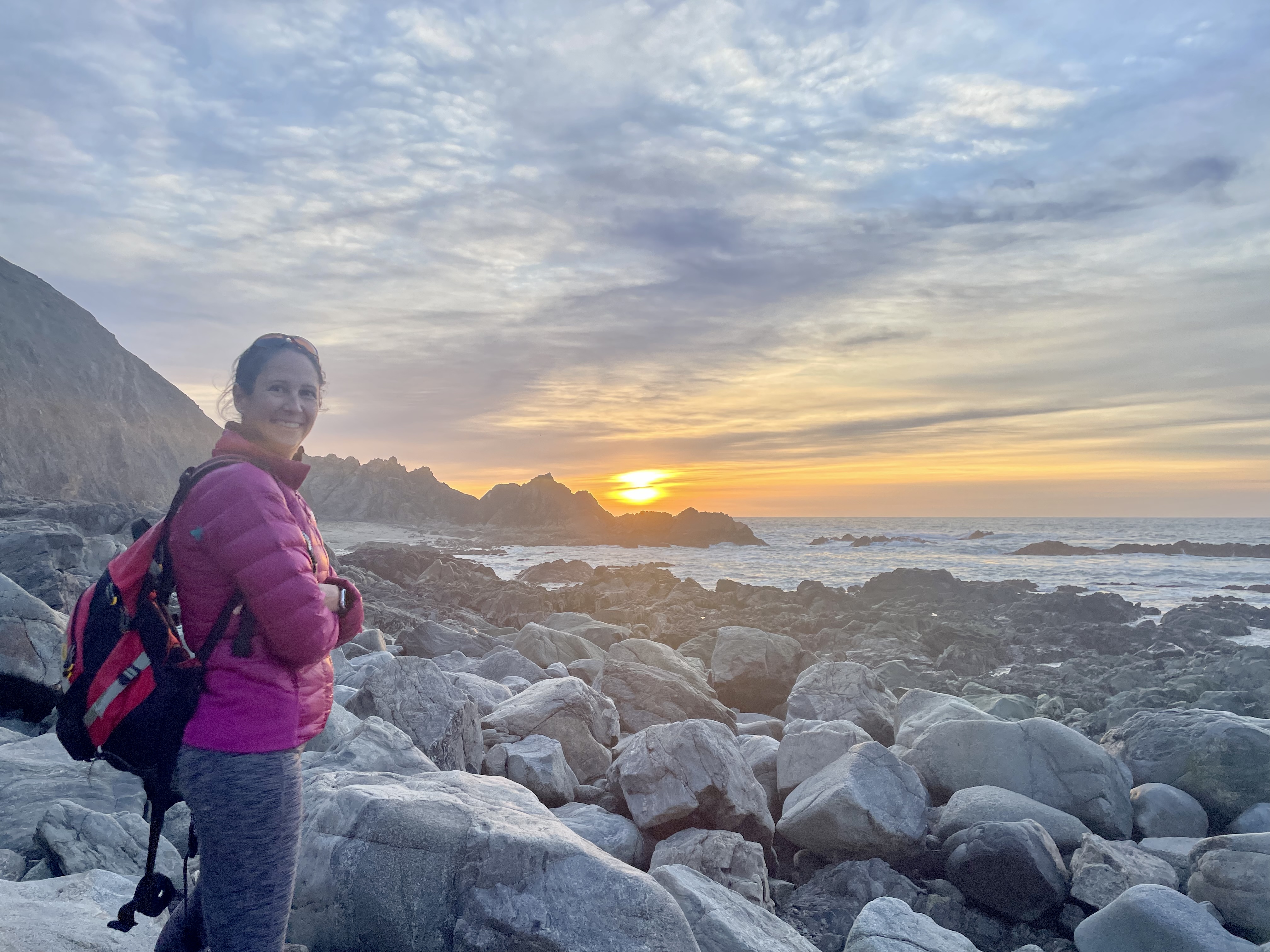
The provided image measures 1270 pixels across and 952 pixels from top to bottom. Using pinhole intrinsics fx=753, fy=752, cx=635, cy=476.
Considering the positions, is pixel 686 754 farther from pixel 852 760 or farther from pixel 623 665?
A: pixel 623 665

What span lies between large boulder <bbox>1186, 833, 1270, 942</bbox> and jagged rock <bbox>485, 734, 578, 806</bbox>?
411 centimetres

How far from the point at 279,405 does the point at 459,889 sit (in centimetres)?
200

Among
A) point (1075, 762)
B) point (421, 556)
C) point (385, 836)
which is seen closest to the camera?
point (385, 836)

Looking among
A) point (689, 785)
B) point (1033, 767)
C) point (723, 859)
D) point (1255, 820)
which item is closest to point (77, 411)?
point (689, 785)

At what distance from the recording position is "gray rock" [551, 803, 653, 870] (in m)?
4.67

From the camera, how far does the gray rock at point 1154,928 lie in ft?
13.6

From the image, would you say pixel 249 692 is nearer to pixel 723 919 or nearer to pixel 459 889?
pixel 459 889

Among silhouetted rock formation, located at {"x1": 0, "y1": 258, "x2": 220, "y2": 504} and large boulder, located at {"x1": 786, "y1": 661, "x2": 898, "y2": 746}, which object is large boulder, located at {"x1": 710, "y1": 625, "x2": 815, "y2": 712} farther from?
silhouetted rock formation, located at {"x1": 0, "y1": 258, "x2": 220, "y2": 504}

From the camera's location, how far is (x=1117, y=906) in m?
4.42

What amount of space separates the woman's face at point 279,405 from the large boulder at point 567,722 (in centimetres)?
406

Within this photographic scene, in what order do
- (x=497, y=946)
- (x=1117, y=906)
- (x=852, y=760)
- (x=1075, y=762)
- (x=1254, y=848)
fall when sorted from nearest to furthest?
(x=497, y=946) < (x=1117, y=906) < (x=1254, y=848) < (x=852, y=760) < (x=1075, y=762)

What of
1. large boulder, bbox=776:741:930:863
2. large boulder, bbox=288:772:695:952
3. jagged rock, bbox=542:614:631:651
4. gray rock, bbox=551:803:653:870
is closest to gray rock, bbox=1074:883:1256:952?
large boulder, bbox=776:741:930:863

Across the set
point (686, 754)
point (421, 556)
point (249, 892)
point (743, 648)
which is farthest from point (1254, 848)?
point (421, 556)

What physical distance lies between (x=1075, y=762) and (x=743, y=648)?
5.99 metres
